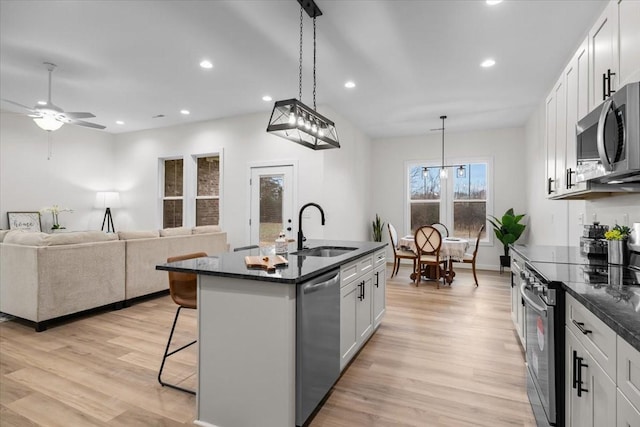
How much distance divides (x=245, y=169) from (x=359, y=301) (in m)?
3.97

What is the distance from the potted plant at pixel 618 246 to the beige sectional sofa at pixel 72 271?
4697 millimetres

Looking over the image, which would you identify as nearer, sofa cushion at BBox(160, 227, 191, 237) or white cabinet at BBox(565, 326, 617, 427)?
white cabinet at BBox(565, 326, 617, 427)

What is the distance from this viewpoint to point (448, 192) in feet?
23.8

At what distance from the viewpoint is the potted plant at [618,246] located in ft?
6.75

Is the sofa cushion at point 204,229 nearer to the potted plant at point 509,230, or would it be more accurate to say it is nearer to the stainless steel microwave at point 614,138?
the stainless steel microwave at point 614,138

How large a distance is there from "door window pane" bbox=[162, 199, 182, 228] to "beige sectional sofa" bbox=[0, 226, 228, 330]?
2.47 metres

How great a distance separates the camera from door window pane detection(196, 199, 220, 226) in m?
6.61

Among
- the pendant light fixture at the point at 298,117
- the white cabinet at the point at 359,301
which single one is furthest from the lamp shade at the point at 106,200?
the white cabinet at the point at 359,301

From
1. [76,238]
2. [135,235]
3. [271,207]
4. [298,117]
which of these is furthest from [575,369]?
[271,207]

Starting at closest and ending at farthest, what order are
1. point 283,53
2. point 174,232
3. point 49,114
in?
point 283,53, point 49,114, point 174,232

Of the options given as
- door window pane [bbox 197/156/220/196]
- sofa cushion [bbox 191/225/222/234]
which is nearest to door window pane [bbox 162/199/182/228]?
door window pane [bbox 197/156/220/196]

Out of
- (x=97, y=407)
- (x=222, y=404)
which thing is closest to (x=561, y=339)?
(x=222, y=404)

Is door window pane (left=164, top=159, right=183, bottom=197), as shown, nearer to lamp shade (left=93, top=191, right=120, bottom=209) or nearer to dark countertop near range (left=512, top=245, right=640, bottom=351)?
lamp shade (left=93, top=191, right=120, bottom=209)

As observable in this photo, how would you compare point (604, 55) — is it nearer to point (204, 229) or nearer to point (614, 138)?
point (614, 138)
